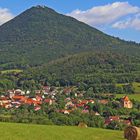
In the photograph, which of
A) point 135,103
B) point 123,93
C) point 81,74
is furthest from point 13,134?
point 81,74

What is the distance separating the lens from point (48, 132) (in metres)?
23.8

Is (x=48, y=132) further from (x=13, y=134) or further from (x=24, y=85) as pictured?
(x=24, y=85)

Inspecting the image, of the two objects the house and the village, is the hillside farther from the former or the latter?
the house

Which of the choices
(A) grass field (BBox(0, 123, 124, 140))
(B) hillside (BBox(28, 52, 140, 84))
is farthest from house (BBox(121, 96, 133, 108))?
(A) grass field (BBox(0, 123, 124, 140))

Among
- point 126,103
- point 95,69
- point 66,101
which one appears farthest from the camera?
point 95,69

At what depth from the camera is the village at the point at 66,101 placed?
7869cm

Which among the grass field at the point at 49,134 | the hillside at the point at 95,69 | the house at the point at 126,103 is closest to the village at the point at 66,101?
the house at the point at 126,103

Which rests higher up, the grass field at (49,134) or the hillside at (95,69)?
the hillside at (95,69)

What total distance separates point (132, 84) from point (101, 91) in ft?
32.8

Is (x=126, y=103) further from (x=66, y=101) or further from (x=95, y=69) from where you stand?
(x=95, y=69)

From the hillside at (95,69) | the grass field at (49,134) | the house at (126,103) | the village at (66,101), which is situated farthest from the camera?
the hillside at (95,69)

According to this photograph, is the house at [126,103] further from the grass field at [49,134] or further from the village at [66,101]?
the grass field at [49,134]

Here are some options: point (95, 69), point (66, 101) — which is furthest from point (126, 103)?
point (95, 69)

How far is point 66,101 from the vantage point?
95562mm
